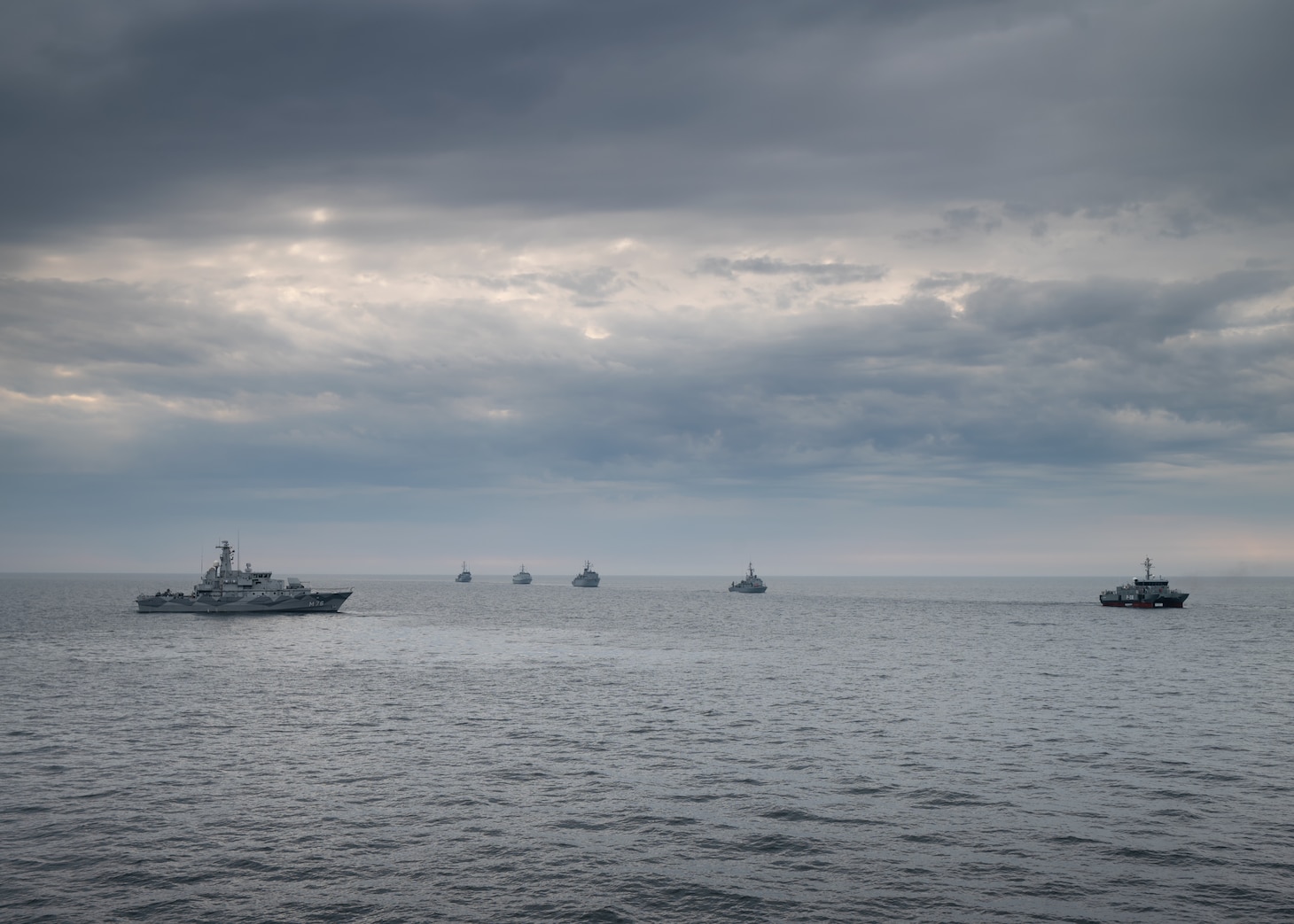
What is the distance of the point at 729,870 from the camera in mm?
31641

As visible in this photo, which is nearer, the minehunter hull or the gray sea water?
the gray sea water

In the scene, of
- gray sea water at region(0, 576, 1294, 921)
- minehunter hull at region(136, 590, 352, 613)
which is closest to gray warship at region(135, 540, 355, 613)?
minehunter hull at region(136, 590, 352, 613)

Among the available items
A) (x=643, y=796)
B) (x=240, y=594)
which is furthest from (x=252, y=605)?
(x=643, y=796)

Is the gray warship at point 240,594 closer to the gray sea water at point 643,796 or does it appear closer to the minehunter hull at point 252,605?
the minehunter hull at point 252,605

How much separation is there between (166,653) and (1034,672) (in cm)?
10050

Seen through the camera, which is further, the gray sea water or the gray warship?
the gray warship

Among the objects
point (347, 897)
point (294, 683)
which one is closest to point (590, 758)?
point (347, 897)

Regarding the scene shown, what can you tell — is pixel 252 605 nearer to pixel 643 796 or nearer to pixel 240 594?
pixel 240 594

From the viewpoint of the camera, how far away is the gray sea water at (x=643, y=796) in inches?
1153

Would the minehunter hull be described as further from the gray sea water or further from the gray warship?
the gray sea water

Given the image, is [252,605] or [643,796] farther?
[252,605]

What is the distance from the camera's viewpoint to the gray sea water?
29297 millimetres

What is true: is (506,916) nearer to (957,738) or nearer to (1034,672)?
(957,738)

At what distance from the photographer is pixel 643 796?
41656 millimetres
